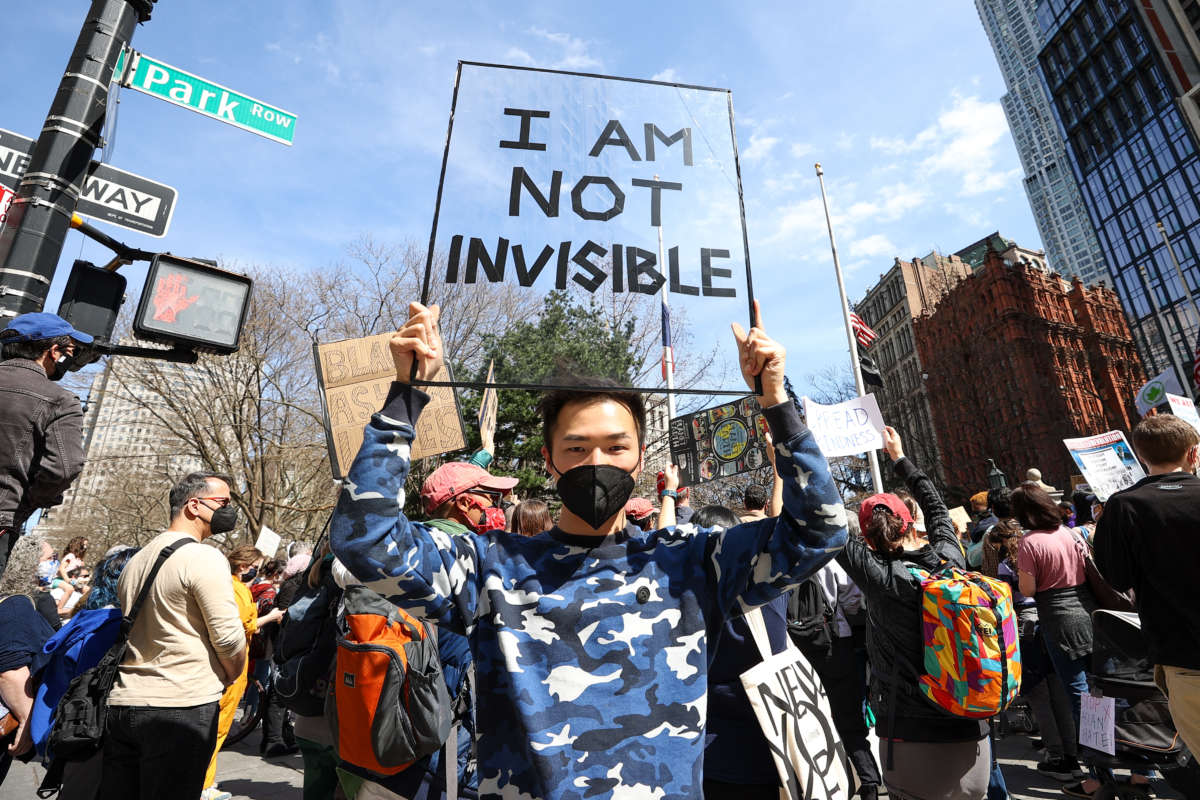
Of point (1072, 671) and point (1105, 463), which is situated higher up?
point (1105, 463)

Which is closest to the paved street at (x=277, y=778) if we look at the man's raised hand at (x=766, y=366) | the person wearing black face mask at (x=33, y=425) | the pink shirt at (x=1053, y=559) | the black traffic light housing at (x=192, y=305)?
the pink shirt at (x=1053, y=559)

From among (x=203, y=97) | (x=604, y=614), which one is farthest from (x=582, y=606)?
(x=203, y=97)

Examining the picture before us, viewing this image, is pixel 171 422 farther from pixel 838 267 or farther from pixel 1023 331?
pixel 1023 331

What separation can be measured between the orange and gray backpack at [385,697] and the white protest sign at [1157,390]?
33.9 feet

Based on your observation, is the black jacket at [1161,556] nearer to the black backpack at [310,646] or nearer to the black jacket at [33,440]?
the black backpack at [310,646]

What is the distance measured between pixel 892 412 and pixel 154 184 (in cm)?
5294

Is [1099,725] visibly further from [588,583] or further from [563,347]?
[563,347]

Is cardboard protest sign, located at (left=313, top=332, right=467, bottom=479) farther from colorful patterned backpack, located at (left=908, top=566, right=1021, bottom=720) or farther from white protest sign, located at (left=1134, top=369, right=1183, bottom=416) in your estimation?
white protest sign, located at (left=1134, top=369, right=1183, bottom=416)

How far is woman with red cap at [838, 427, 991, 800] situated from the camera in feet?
11.2

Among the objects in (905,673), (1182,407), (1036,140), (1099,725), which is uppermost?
(1036,140)

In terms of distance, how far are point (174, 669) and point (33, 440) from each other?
1274 mm

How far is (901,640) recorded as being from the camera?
3545 millimetres

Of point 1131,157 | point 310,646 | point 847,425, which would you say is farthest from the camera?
point 1131,157

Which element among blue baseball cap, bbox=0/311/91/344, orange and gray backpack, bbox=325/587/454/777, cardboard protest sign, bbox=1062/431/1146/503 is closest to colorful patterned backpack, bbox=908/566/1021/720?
orange and gray backpack, bbox=325/587/454/777
